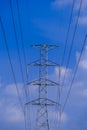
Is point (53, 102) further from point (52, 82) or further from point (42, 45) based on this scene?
point (42, 45)

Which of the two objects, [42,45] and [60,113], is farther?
[60,113]

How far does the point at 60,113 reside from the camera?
88.6 metres

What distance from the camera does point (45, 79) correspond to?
80.9 meters

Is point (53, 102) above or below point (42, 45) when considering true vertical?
below

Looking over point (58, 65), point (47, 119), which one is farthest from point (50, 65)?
point (47, 119)

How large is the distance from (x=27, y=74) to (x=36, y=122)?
6541 millimetres

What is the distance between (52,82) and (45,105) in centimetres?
351

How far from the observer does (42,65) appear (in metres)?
81.5

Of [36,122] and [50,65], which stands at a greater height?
[50,65]

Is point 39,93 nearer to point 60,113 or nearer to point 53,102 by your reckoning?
point 53,102

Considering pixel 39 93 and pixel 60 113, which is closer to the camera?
pixel 39 93

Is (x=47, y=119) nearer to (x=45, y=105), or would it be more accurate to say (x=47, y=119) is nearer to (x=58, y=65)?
(x=45, y=105)

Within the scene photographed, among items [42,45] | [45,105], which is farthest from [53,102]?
[42,45]

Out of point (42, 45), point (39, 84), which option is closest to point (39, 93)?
point (39, 84)
